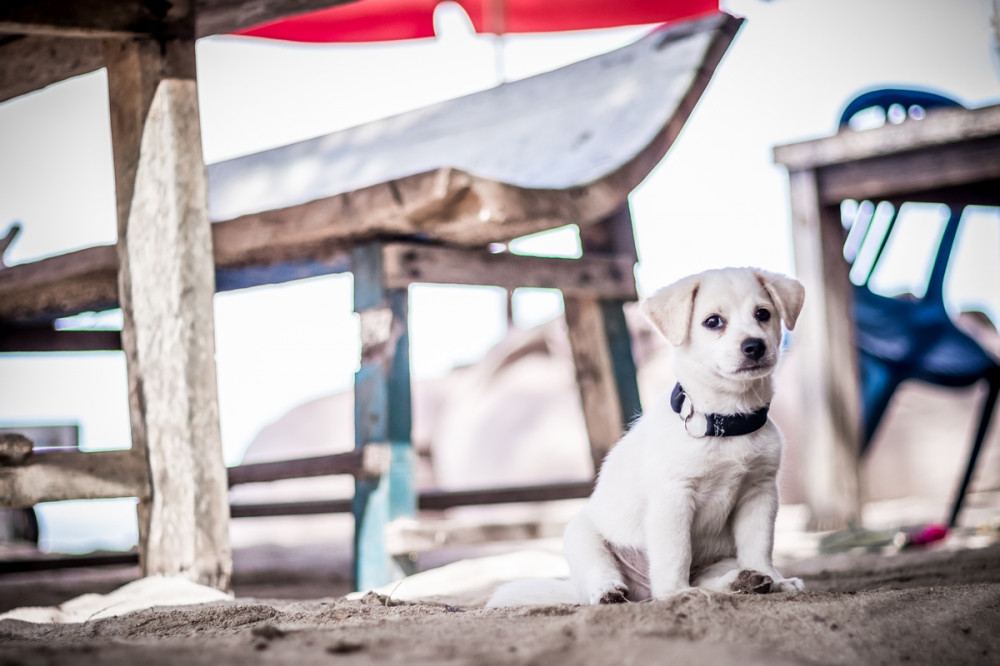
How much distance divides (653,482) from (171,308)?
1.86 m

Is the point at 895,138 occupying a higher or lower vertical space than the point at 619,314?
higher

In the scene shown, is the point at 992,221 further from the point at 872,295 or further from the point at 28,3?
the point at 28,3

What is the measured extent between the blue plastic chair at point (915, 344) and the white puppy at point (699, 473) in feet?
11.3

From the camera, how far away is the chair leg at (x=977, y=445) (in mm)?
5914

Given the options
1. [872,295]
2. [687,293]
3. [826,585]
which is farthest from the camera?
[872,295]

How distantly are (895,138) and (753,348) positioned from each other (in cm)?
349

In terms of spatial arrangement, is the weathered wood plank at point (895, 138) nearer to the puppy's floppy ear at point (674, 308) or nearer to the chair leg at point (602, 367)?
the chair leg at point (602, 367)

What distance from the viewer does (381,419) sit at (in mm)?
4047

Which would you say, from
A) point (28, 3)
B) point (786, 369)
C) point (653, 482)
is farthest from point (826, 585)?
point (786, 369)

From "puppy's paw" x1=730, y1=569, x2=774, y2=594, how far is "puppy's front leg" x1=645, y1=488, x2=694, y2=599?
0.41ft

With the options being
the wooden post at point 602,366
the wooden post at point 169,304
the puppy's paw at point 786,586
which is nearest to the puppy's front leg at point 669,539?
the puppy's paw at point 786,586

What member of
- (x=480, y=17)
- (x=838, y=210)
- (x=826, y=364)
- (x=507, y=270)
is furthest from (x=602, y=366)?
(x=480, y=17)

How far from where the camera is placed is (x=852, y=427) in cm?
539

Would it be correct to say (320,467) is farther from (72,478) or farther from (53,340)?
(53,340)
